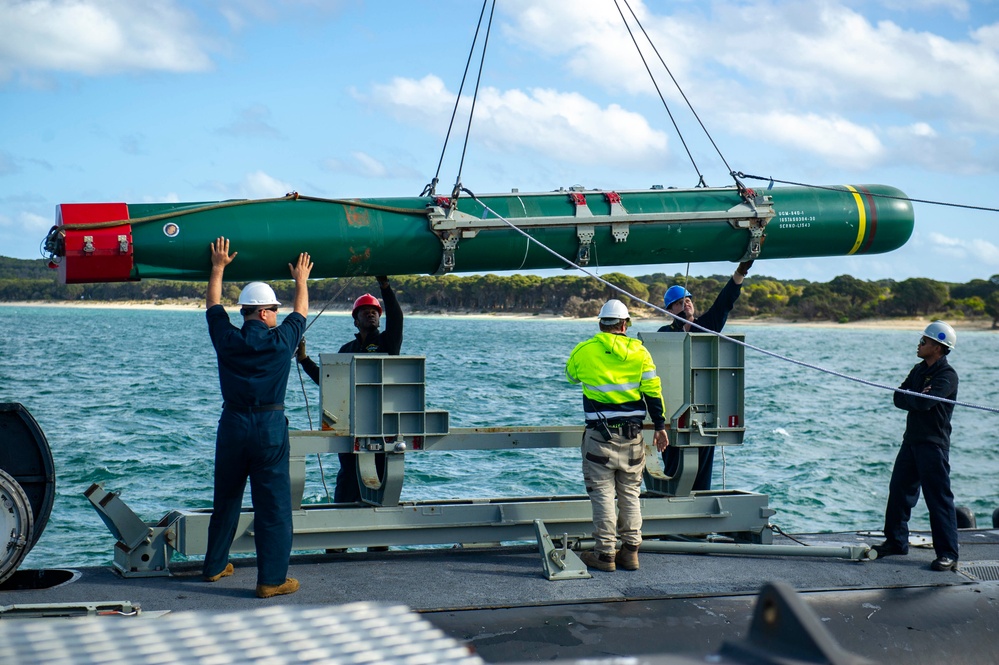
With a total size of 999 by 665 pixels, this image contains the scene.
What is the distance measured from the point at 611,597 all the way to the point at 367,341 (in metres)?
3.31

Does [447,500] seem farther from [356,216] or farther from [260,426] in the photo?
[356,216]

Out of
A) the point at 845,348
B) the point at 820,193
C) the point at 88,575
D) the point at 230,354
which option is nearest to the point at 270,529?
the point at 230,354

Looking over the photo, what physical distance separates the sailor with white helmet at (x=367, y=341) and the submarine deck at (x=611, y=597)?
0.90m

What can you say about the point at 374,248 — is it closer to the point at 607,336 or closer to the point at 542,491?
the point at 607,336

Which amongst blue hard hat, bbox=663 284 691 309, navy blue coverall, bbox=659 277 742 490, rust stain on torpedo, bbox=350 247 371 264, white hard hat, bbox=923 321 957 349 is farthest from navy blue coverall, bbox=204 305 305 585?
white hard hat, bbox=923 321 957 349

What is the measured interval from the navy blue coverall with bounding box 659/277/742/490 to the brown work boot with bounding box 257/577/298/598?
11.9 feet

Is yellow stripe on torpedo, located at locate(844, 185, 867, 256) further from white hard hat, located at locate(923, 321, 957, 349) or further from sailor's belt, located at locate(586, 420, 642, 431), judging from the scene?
sailor's belt, located at locate(586, 420, 642, 431)

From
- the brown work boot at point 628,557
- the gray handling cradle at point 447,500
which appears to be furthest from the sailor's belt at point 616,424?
the brown work boot at point 628,557

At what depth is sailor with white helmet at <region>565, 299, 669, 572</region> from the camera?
762cm

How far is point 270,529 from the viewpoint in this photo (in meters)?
6.75

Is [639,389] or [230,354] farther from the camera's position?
[639,389]

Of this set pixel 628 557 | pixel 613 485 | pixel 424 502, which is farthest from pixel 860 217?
pixel 424 502

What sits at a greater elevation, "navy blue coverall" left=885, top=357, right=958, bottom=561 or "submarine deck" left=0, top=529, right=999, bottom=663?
"navy blue coverall" left=885, top=357, right=958, bottom=561

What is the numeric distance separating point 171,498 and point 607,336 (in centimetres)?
1210
